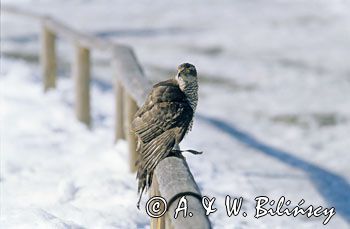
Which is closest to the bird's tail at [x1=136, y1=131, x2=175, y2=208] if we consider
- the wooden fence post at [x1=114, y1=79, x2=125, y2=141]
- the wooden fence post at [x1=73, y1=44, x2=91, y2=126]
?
the wooden fence post at [x1=114, y1=79, x2=125, y2=141]

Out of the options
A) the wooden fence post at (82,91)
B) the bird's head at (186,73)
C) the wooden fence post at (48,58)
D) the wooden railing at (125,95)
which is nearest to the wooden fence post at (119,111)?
the wooden railing at (125,95)

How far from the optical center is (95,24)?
19.1m

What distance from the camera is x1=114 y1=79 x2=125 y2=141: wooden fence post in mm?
7180

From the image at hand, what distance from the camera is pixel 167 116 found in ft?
12.1

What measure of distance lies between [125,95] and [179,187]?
3.41m

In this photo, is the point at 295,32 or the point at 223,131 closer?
the point at 223,131

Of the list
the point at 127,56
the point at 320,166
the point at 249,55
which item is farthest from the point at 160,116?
the point at 249,55

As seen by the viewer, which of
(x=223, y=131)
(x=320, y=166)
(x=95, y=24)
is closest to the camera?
(x=320, y=166)

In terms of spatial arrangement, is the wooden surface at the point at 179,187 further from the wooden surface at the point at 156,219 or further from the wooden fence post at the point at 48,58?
the wooden fence post at the point at 48,58

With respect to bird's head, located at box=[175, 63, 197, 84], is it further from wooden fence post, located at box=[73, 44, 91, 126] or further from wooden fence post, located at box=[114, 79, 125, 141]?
wooden fence post, located at box=[73, 44, 91, 126]

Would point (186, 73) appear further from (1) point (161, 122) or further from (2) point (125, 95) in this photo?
(2) point (125, 95)

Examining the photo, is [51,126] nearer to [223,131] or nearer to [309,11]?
[223,131]

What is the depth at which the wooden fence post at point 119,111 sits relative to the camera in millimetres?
7180

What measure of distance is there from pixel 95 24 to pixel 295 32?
4693mm
